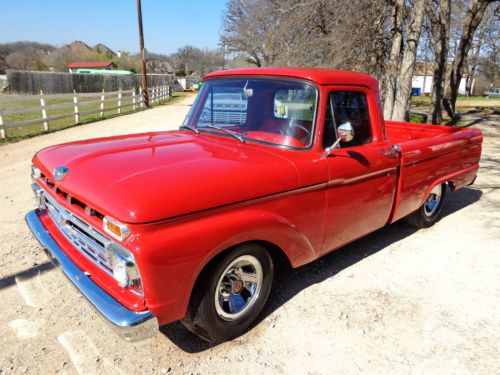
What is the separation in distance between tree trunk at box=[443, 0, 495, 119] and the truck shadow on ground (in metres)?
11.8

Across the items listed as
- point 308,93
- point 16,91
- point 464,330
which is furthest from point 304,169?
point 16,91

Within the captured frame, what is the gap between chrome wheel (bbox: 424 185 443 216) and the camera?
482 cm

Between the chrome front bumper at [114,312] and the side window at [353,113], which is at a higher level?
the side window at [353,113]

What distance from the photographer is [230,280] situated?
2709 mm

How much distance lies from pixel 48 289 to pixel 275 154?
224 centimetres

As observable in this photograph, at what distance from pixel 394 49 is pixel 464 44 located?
705cm

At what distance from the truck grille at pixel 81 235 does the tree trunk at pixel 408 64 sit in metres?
8.32

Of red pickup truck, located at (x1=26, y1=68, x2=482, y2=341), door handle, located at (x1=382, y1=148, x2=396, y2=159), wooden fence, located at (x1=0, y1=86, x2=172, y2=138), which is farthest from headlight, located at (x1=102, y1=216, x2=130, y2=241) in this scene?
wooden fence, located at (x1=0, y1=86, x2=172, y2=138)

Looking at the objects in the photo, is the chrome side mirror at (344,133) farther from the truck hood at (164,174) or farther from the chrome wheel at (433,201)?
the chrome wheel at (433,201)

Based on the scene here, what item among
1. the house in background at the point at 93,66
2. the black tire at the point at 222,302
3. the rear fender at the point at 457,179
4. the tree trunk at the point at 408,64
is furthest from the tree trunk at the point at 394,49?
the house in background at the point at 93,66

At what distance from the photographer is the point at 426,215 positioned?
4840mm

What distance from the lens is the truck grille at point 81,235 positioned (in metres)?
2.38

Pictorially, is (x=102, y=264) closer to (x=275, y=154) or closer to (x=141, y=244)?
(x=141, y=244)

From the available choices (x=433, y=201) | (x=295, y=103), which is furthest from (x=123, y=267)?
(x=433, y=201)
